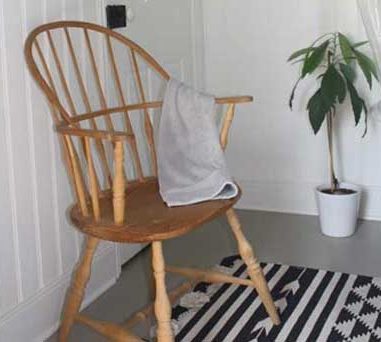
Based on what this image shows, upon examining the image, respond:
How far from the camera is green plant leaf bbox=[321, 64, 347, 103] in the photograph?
8.86ft

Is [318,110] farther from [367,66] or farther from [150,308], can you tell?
[150,308]

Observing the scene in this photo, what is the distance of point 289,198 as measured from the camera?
336 cm

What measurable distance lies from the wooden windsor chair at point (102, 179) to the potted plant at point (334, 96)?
0.73 m

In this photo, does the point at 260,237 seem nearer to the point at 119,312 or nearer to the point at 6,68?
the point at 119,312

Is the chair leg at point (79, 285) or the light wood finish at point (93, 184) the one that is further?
the chair leg at point (79, 285)

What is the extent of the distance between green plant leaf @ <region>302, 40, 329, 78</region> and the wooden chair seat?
99 centimetres

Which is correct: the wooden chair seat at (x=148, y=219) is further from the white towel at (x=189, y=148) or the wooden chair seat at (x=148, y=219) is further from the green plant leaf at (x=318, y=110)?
the green plant leaf at (x=318, y=110)

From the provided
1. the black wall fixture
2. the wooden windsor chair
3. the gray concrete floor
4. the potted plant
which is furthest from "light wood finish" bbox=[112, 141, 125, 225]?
the potted plant

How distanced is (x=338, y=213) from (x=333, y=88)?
606mm

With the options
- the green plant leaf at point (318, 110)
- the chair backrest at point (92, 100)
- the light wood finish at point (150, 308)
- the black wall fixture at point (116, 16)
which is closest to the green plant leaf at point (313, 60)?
the green plant leaf at point (318, 110)

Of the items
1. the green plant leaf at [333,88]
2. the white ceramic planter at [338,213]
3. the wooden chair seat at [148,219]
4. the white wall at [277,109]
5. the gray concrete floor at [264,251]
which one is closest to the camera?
the wooden chair seat at [148,219]

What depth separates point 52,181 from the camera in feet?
7.09

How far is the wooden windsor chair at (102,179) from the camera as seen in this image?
1769 mm

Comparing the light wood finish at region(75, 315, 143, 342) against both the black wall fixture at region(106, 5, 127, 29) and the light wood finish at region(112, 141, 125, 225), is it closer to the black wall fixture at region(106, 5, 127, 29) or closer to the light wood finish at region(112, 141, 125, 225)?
the light wood finish at region(112, 141, 125, 225)
